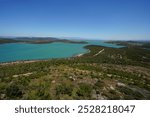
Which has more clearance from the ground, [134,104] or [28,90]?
[134,104]

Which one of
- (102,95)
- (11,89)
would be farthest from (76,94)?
(11,89)

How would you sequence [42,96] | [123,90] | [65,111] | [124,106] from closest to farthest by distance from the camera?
[65,111], [124,106], [42,96], [123,90]

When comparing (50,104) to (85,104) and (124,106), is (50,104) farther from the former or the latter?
(124,106)

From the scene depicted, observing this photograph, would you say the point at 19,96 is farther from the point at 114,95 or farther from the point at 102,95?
the point at 114,95

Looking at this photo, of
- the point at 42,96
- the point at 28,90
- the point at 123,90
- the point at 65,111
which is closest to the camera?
the point at 65,111

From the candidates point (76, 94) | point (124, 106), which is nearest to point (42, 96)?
point (76, 94)

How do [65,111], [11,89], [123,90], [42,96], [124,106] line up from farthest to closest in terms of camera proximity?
1. [123,90]
2. [11,89]
3. [42,96]
4. [124,106]
5. [65,111]

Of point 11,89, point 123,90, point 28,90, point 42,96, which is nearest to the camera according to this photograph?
point 42,96

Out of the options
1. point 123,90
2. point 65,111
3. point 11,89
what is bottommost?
point 123,90

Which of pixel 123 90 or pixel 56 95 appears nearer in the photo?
pixel 56 95

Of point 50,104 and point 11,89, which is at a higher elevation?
point 50,104
